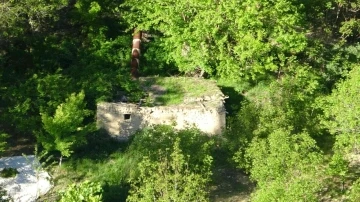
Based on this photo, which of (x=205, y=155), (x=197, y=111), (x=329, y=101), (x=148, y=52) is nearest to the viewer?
(x=205, y=155)

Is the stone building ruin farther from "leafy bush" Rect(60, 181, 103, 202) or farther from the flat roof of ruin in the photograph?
"leafy bush" Rect(60, 181, 103, 202)

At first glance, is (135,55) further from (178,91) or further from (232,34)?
(232,34)

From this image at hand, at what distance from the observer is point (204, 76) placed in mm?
26812

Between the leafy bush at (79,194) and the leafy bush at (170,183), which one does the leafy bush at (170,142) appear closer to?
the leafy bush at (170,183)

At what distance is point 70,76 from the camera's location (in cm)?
2541

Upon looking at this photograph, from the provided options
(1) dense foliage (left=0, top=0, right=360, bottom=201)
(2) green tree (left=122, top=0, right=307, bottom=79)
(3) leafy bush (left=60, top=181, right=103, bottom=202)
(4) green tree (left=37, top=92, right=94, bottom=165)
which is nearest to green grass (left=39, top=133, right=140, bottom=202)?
(1) dense foliage (left=0, top=0, right=360, bottom=201)

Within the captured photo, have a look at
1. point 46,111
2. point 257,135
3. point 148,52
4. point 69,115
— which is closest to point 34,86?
point 46,111

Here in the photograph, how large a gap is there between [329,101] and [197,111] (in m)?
5.76

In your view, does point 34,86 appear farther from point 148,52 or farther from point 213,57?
point 213,57

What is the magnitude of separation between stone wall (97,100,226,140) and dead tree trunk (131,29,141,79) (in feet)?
10.3

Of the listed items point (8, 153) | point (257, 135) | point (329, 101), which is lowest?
point (8, 153)

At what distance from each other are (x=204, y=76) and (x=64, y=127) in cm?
916

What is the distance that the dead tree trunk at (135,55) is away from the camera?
26.0 m

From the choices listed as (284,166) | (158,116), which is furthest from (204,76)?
(284,166)
